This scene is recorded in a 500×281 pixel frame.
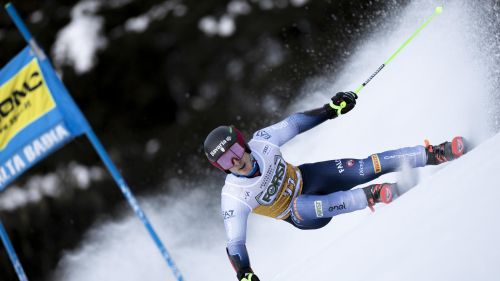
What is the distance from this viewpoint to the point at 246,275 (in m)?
2.81

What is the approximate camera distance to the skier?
287cm

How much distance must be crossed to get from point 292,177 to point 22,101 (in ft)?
8.83

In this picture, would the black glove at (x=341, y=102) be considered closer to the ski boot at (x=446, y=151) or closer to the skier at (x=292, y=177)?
the skier at (x=292, y=177)

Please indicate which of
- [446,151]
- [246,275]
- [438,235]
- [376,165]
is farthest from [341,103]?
[438,235]

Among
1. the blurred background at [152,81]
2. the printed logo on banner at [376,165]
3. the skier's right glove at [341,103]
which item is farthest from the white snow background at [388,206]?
the skier's right glove at [341,103]

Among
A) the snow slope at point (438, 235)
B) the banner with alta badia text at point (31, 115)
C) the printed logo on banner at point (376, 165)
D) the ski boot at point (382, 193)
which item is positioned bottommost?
the snow slope at point (438, 235)

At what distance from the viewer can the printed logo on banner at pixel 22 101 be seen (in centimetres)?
448

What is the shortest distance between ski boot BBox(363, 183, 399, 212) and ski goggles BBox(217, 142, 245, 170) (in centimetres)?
80

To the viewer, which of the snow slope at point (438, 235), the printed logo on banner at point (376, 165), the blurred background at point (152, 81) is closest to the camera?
the snow slope at point (438, 235)

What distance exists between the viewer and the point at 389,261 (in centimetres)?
192

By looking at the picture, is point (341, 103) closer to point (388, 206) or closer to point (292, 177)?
point (292, 177)

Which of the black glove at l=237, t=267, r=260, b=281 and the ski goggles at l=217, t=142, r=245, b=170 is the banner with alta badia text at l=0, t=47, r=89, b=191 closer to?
the ski goggles at l=217, t=142, r=245, b=170

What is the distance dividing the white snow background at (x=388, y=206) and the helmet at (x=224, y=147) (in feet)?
2.36

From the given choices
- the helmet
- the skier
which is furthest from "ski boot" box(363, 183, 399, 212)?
the helmet
